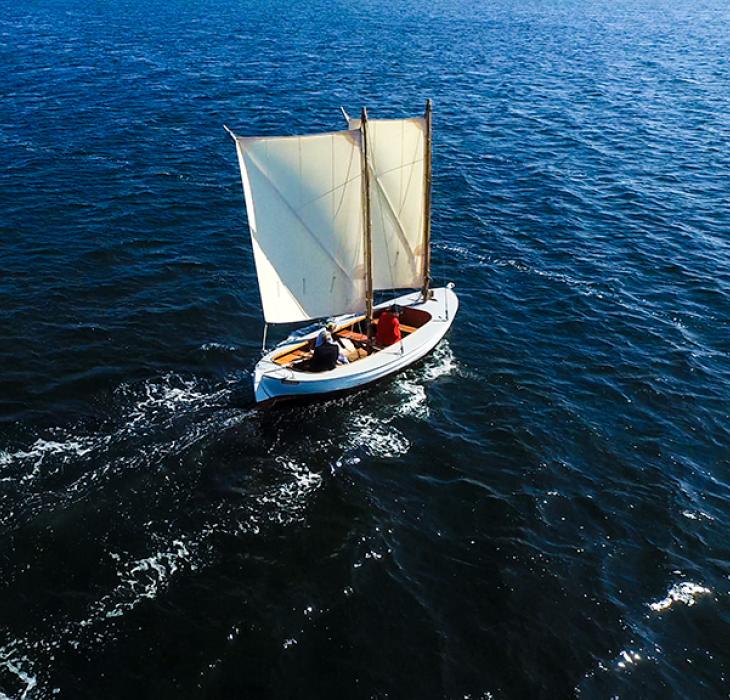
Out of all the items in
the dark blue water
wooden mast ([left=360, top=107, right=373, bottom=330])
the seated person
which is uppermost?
wooden mast ([left=360, top=107, right=373, bottom=330])

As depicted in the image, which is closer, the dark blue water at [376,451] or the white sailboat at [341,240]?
the dark blue water at [376,451]

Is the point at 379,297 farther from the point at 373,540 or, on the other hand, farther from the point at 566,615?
the point at 566,615

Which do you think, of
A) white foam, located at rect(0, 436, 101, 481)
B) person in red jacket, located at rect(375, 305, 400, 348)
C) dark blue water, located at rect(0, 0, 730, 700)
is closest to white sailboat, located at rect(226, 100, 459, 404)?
person in red jacket, located at rect(375, 305, 400, 348)

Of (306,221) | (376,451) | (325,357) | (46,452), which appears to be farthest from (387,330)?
(46,452)

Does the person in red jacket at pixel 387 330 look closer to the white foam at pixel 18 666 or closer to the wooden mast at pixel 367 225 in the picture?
the wooden mast at pixel 367 225

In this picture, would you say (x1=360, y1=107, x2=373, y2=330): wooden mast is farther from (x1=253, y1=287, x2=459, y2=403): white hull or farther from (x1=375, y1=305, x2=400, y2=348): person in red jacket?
(x1=253, y1=287, x2=459, y2=403): white hull

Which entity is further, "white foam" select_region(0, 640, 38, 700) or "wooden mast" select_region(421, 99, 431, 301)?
"wooden mast" select_region(421, 99, 431, 301)

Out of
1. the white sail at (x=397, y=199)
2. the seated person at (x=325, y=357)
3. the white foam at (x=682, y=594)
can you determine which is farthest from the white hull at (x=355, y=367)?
the white foam at (x=682, y=594)

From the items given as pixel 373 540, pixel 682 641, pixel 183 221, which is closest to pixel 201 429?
pixel 373 540
